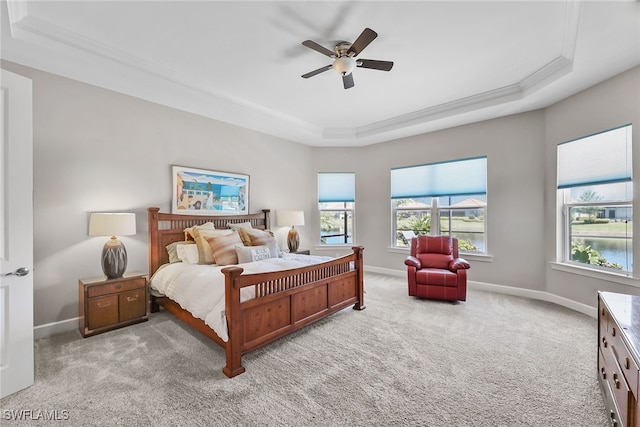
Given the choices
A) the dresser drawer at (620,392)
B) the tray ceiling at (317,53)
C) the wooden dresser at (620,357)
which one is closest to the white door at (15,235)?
the tray ceiling at (317,53)

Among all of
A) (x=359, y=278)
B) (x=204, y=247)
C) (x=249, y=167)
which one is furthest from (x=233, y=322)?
(x=249, y=167)

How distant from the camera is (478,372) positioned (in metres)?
2.21

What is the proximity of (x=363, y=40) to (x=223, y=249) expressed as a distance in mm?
2684

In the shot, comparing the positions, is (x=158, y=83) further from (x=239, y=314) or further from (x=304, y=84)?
(x=239, y=314)

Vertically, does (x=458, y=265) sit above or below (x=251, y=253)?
below

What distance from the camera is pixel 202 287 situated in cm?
263

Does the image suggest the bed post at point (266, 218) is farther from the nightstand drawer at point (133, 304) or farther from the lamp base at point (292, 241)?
the nightstand drawer at point (133, 304)

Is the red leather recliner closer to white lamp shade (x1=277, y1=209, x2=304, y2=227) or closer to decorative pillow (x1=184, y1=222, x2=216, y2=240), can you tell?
white lamp shade (x1=277, y1=209, x2=304, y2=227)

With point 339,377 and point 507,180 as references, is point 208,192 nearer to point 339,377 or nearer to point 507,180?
point 339,377

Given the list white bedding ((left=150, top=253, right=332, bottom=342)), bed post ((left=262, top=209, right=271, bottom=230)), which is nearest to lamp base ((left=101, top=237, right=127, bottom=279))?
white bedding ((left=150, top=253, right=332, bottom=342))

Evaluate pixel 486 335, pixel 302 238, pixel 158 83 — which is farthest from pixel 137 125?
pixel 486 335

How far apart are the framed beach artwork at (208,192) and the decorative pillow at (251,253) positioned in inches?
43.9

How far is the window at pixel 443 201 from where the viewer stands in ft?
15.4

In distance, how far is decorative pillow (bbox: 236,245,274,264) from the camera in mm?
3414
